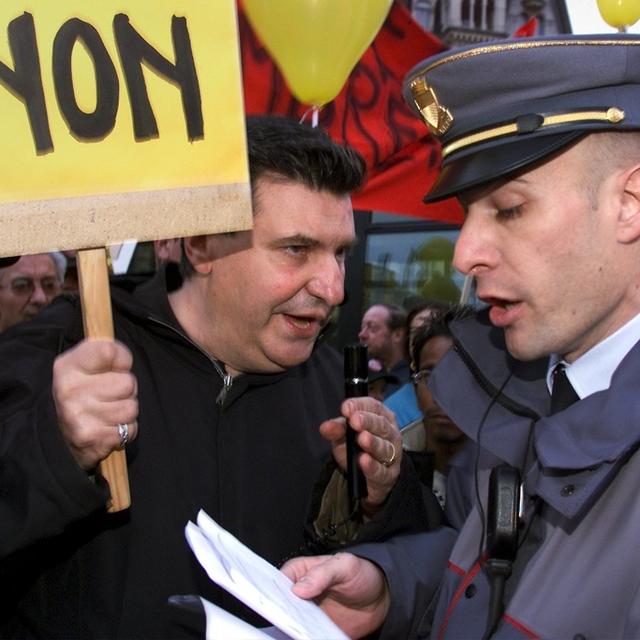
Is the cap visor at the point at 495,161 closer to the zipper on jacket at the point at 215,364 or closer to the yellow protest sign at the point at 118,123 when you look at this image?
the yellow protest sign at the point at 118,123

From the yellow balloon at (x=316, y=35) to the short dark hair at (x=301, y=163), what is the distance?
1.89 ft

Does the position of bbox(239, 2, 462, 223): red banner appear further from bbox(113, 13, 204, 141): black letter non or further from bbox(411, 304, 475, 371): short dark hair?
bbox(113, 13, 204, 141): black letter non

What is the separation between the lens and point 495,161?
152cm

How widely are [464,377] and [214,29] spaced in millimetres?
837

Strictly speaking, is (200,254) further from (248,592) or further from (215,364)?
(248,592)

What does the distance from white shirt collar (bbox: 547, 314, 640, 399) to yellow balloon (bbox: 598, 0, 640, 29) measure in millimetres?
1048

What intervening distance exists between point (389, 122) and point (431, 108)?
2.50m

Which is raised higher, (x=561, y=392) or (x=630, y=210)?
(x=630, y=210)

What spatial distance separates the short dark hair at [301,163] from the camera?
7.36 ft

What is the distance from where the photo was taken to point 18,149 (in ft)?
5.12

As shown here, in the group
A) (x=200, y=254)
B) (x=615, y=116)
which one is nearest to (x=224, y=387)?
(x=200, y=254)

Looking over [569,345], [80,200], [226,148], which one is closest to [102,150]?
[80,200]

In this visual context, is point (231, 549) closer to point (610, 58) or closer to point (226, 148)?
point (226, 148)

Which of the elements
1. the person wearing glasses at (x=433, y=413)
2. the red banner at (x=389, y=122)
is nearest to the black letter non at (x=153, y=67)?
the person wearing glasses at (x=433, y=413)
